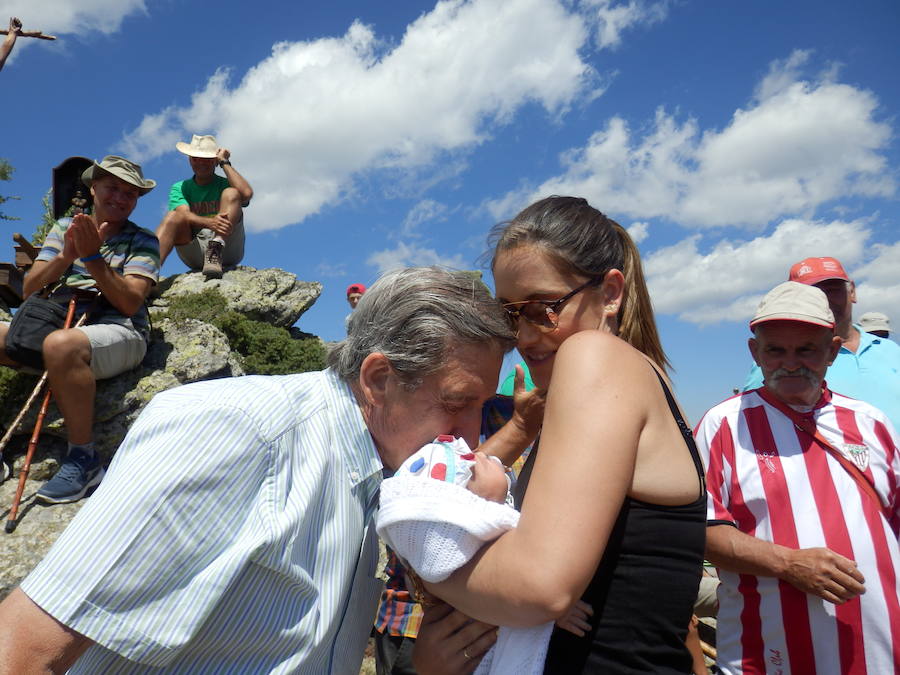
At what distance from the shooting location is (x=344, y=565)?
162 centimetres

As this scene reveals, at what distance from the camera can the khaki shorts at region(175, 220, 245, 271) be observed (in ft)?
28.3

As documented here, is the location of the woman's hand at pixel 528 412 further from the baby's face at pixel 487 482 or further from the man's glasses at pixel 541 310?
the baby's face at pixel 487 482

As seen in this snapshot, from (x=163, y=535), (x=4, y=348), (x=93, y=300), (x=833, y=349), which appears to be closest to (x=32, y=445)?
(x=4, y=348)

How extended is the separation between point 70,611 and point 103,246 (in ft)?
16.1

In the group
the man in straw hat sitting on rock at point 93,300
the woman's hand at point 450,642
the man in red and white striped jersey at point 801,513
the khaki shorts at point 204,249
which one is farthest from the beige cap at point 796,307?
the khaki shorts at point 204,249

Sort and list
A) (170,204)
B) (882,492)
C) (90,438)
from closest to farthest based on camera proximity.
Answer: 1. (882,492)
2. (90,438)
3. (170,204)

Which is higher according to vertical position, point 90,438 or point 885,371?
point 885,371

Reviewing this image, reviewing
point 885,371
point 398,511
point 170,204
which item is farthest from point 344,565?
point 170,204

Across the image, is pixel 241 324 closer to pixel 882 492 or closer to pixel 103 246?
pixel 103 246

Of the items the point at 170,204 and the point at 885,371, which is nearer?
the point at 885,371

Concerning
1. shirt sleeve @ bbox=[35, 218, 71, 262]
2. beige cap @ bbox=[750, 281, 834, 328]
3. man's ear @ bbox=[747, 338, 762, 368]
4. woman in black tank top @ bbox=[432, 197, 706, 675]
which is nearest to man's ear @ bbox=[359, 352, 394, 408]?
woman in black tank top @ bbox=[432, 197, 706, 675]

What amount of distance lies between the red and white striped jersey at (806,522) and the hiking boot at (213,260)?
7195mm

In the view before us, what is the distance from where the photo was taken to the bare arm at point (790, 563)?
2389mm

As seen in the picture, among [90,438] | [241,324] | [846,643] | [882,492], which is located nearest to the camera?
[846,643]
